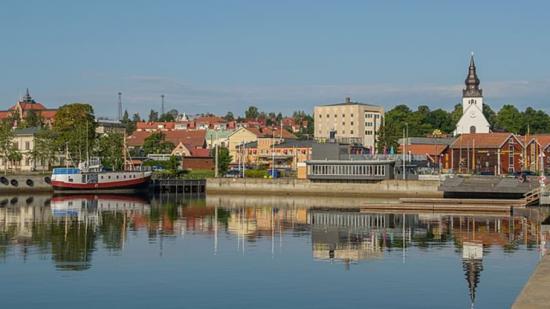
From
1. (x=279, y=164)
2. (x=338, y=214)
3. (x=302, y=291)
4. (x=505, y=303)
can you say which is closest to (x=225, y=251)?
(x=302, y=291)

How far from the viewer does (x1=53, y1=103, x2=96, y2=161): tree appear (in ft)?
414

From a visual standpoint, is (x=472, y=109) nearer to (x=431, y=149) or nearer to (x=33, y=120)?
(x=431, y=149)

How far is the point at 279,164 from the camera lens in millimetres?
143000

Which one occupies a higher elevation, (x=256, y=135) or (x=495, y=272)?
(x=256, y=135)

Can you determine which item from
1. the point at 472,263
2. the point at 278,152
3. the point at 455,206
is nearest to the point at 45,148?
the point at 278,152

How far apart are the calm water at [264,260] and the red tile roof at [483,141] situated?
6029 cm

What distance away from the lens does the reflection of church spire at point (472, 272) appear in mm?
32422

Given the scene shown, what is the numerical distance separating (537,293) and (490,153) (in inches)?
4127

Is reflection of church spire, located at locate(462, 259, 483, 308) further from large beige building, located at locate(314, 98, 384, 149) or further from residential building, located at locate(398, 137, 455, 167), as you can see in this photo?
large beige building, located at locate(314, 98, 384, 149)

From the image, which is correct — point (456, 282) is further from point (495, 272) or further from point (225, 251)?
point (225, 251)

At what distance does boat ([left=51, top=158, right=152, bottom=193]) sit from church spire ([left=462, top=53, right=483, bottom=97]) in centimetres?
7947

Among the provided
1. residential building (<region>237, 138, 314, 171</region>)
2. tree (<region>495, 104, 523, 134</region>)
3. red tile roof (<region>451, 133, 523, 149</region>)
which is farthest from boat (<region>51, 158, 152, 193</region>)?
tree (<region>495, 104, 523, 134</region>)

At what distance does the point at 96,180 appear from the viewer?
107m

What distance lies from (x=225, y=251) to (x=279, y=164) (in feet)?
320
